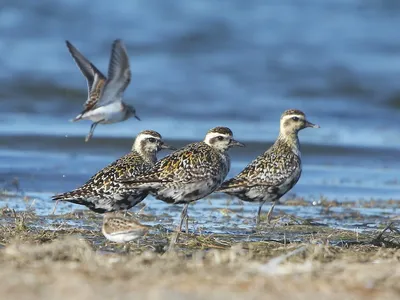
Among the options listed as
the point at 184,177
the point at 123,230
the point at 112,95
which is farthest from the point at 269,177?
the point at 123,230

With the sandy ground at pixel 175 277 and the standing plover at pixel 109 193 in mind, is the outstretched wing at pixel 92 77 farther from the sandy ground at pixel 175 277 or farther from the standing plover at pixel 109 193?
the sandy ground at pixel 175 277

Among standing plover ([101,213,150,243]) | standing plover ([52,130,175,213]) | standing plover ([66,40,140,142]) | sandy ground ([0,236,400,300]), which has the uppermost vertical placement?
standing plover ([66,40,140,142])

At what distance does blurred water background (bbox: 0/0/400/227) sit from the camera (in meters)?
16.2

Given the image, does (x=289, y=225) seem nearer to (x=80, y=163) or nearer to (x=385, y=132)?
(x=80, y=163)

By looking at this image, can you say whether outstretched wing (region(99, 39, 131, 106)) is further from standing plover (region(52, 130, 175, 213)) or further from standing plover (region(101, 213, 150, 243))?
standing plover (region(101, 213, 150, 243))

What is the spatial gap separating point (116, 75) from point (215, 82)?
13580mm

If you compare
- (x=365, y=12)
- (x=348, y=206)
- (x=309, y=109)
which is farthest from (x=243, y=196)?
(x=365, y=12)

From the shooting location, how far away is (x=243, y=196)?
11547 mm

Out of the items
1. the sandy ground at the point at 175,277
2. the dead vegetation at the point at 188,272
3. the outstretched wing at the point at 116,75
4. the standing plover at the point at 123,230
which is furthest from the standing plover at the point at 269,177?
the sandy ground at the point at 175,277

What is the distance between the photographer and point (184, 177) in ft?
33.4

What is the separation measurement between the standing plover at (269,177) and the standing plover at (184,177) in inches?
31.8

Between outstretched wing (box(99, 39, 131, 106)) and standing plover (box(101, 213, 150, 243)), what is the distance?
2.29 metres

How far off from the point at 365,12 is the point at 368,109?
1055cm

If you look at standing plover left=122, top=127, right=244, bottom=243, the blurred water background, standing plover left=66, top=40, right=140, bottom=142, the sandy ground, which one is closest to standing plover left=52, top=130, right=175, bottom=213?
standing plover left=122, top=127, right=244, bottom=243
